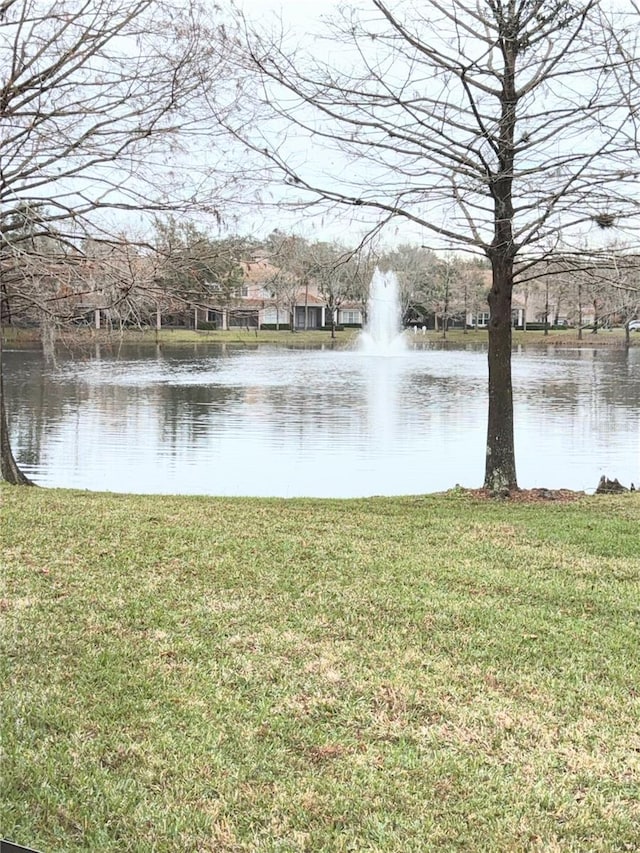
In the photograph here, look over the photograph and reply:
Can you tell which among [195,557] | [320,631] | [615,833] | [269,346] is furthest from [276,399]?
[269,346]

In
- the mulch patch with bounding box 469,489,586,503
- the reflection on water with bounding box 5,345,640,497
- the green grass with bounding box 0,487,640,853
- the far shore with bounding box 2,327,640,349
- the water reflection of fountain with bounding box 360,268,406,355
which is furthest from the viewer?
the water reflection of fountain with bounding box 360,268,406,355

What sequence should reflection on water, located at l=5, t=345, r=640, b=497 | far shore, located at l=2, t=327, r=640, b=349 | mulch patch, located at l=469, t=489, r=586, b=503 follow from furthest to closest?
1. reflection on water, located at l=5, t=345, r=640, b=497
2. far shore, located at l=2, t=327, r=640, b=349
3. mulch patch, located at l=469, t=489, r=586, b=503

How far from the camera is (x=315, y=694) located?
→ 94.0 inches

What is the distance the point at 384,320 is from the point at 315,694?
39.3 metres

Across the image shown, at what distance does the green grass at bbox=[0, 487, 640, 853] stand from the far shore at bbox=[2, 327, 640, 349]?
3247 mm

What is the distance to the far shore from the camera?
722cm

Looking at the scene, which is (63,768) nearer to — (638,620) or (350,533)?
(638,620)

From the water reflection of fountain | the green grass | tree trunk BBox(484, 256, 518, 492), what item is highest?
the water reflection of fountain

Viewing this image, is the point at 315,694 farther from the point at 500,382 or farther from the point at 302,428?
the point at 302,428

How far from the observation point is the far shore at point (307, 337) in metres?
7.22

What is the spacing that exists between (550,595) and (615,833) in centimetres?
178

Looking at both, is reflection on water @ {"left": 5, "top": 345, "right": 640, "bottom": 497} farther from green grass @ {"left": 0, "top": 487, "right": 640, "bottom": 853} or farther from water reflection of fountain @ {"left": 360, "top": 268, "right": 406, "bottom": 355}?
water reflection of fountain @ {"left": 360, "top": 268, "right": 406, "bottom": 355}

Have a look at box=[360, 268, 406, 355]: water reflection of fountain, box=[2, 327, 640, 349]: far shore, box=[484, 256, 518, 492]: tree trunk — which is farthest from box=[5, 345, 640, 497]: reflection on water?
box=[360, 268, 406, 355]: water reflection of fountain

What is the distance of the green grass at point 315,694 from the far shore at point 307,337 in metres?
3.25
